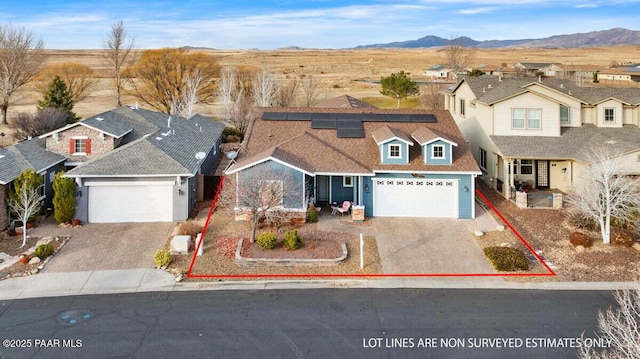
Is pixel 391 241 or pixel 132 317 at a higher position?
pixel 391 241

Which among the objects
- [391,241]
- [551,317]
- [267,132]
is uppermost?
[267,132]

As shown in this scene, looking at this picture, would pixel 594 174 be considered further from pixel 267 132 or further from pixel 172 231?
pixel 172 231

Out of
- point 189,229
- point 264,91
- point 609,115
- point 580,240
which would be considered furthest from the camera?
point 264,91

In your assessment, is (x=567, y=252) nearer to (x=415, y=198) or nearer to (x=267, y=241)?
(x=415, y=198)

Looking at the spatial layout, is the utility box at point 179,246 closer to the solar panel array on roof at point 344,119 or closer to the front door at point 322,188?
the front door at point 322,188

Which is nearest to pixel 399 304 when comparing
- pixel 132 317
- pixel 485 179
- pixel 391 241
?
pixel 391 241

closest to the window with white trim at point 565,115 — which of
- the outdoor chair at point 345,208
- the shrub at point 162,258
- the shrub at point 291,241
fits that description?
the outdoor chair at point 345,208

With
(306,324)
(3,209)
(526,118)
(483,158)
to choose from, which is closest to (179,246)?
(306,324)
